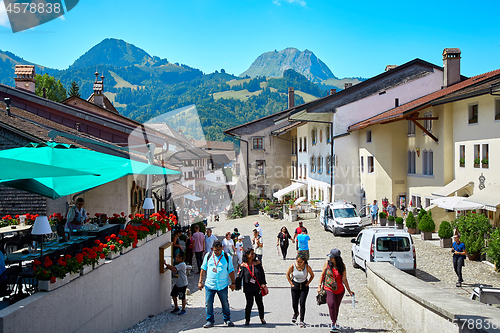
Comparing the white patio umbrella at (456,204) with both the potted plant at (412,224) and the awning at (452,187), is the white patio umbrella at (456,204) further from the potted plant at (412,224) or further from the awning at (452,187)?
the potted plant at (412,224)

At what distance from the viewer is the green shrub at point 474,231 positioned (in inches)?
648

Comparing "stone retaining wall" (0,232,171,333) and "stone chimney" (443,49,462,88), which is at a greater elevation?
"stone chimney" (443,49,462,88)

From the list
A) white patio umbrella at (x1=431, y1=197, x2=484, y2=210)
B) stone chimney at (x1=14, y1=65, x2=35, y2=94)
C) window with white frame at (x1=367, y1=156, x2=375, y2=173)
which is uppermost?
stone chimney at (x1=14, y1=65, x2=35, y2=94)

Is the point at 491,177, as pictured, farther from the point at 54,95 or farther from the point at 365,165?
the point at 54,95

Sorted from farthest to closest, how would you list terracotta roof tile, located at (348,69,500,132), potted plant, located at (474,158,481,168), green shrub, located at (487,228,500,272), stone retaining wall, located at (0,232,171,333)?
terracotta roof tile, located at (348,69,500,132) → potted plant, located at (474,158,481,168) → green shrub, located at (487,228,500,272) → stone retaining wall, located at (0,232,171,333)

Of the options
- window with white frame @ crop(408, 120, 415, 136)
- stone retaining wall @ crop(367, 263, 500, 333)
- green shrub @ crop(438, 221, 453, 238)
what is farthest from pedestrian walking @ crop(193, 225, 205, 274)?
window with white frame @ crop(408, 120, 415, 136)

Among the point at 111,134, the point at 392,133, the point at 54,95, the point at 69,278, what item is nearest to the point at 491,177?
the point at 392,133

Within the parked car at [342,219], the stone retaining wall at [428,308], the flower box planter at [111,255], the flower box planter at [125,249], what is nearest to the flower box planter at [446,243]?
the parked car at [342,219]

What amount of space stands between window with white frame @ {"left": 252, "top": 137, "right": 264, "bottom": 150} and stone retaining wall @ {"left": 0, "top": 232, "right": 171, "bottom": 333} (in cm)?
3959

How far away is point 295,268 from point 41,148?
5405mm

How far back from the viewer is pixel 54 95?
5703 centimetres

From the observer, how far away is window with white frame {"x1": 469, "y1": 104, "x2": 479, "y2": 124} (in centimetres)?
2112

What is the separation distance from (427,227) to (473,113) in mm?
6109

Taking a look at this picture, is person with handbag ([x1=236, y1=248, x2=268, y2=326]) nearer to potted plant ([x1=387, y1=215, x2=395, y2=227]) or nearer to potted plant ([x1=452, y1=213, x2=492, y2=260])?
potted plant ([x1=452, y1=213, x2=492, y2=260])
